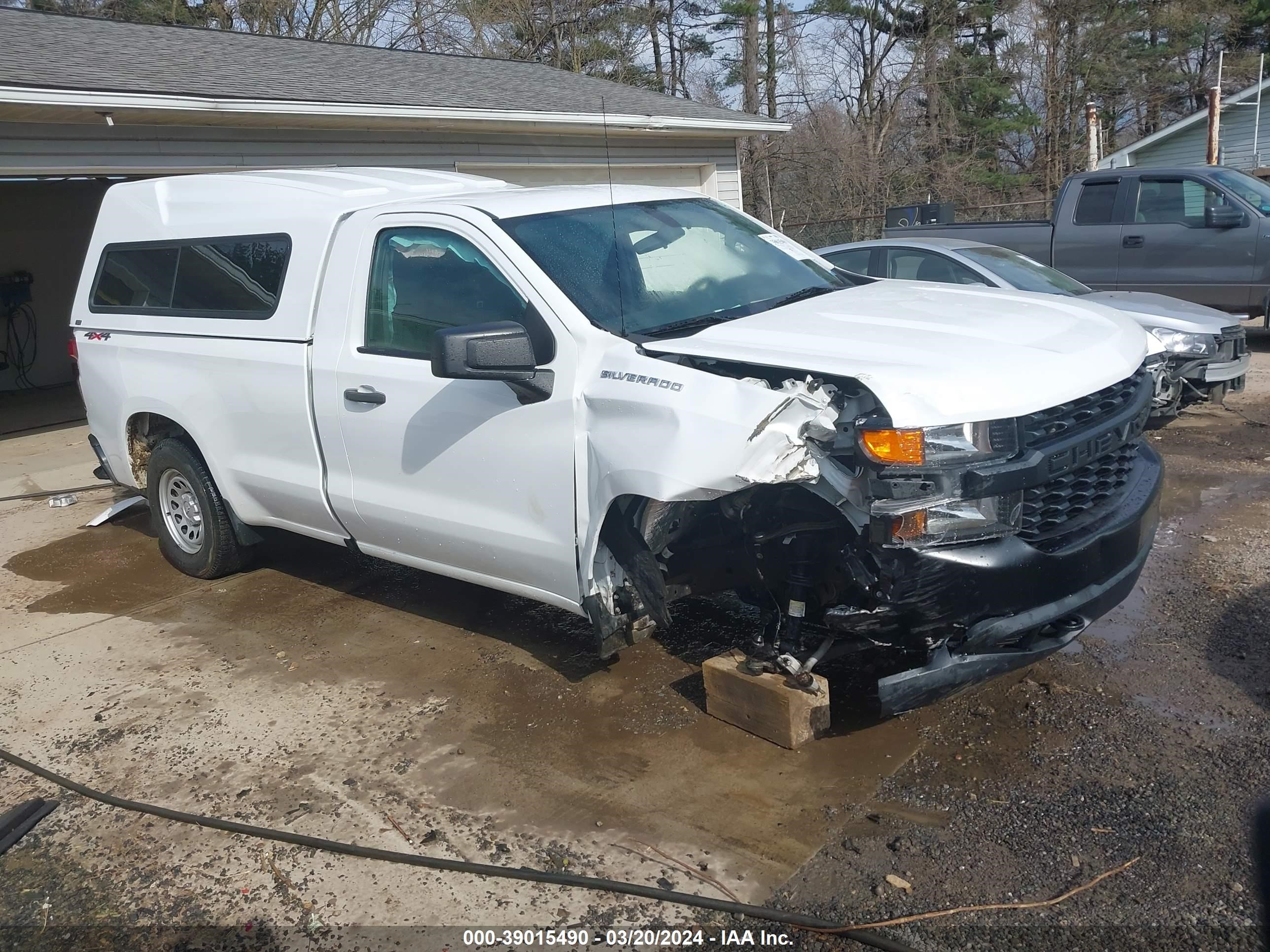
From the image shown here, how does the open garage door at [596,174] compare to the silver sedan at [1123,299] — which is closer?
the silver sedan at [1123,299]

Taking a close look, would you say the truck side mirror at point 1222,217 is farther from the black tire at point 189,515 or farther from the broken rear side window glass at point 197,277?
the black tire at point 189,515

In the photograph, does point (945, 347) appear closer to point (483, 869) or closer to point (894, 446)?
point (894, 446)

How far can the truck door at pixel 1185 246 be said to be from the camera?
36.0 ft

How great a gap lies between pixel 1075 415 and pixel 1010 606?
0.72 meters

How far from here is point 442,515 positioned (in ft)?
Answer: 15.1

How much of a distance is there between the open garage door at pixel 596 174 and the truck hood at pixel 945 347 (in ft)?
27.1

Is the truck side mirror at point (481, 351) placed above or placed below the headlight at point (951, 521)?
above

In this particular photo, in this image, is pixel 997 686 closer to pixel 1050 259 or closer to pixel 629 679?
pixel 629 679

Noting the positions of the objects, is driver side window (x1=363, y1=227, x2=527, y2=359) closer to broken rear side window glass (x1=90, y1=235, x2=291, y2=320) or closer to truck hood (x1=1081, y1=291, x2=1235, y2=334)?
broken rear side window glass (x1=90, y1=235, x2=291, y2=320)

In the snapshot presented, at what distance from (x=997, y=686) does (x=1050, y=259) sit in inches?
346

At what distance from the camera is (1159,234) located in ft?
37.4

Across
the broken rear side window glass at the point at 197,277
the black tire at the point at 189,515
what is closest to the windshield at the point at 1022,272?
the broken rear side window glass at the point at 197,277

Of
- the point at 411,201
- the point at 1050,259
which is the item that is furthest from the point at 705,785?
the point at 1050,259

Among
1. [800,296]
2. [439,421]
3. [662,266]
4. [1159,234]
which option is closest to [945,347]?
[800,296]
